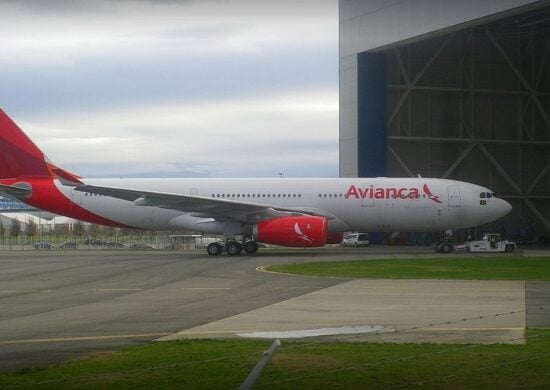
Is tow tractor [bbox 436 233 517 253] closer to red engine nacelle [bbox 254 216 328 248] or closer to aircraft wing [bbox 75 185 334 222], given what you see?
aircraft wing [bbox 75 185 334 222]

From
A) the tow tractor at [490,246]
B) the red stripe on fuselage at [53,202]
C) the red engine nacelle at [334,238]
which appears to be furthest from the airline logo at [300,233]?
the tow tractor at [490,246]

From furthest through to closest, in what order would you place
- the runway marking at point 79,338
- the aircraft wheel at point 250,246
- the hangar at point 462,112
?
the hangar at point 462,112 < the aircraft wheel at point 250,246 < the runway marking at point 79,338

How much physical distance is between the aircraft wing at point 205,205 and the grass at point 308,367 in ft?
78.7

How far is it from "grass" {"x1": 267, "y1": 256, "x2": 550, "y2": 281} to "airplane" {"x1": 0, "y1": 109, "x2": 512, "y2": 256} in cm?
573

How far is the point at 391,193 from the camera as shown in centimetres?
3825

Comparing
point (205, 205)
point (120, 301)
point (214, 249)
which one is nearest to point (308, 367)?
point (120, 301)

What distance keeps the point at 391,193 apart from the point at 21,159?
17.1 metres

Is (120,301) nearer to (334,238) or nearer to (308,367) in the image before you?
(308,367)

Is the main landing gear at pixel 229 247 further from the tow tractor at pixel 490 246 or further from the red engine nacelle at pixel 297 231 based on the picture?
the tow tractor at pixel 490 246

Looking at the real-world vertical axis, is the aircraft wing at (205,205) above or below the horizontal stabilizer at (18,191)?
below

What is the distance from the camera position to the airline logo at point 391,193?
38.2 m

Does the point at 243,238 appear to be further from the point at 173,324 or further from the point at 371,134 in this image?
the point at 173,324

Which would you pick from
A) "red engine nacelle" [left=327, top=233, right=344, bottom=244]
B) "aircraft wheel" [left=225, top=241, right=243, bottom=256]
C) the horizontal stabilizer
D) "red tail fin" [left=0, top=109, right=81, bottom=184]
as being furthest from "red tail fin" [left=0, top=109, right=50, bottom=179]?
"red engine nacelle" [left=327, top=233, right=344, bottom=244]

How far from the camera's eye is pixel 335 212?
38719 mm
